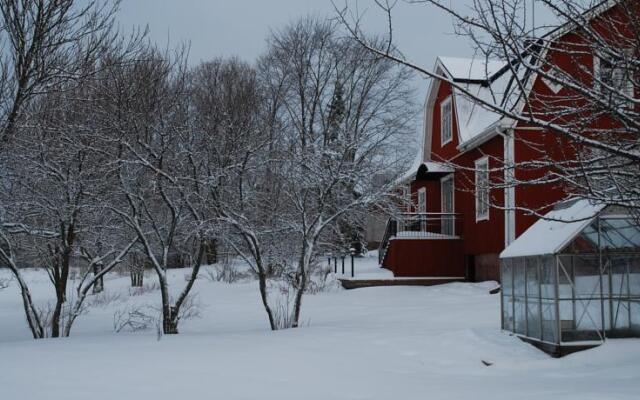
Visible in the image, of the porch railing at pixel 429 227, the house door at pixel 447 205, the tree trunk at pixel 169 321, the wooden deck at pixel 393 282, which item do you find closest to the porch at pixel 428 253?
the porch railing at pixel 429 227

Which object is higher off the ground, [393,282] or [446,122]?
[446,122]

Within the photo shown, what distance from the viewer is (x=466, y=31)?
5.43m

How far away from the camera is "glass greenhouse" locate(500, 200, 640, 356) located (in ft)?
30.3

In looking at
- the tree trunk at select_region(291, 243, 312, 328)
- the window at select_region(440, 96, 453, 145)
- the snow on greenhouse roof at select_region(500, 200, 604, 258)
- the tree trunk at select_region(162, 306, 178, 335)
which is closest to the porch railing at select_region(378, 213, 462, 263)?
the window at select_region(440, 96, 453, 145)

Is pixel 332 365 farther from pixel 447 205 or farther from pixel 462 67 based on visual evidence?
pixel 462 67

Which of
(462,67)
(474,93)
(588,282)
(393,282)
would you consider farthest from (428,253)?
(588,282)

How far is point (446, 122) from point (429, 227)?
3.47m

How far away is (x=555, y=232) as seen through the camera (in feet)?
31.8

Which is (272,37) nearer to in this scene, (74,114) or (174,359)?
(74,114)

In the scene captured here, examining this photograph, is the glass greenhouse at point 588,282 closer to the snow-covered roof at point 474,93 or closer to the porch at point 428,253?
the snow-covered roof at point 474,93

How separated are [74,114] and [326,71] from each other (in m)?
19.9

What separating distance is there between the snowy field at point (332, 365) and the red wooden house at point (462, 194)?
4.49m

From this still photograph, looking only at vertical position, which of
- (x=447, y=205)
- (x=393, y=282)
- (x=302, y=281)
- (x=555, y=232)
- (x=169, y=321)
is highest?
(x=447, y=205)

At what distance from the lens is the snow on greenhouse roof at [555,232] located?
30.1ft
